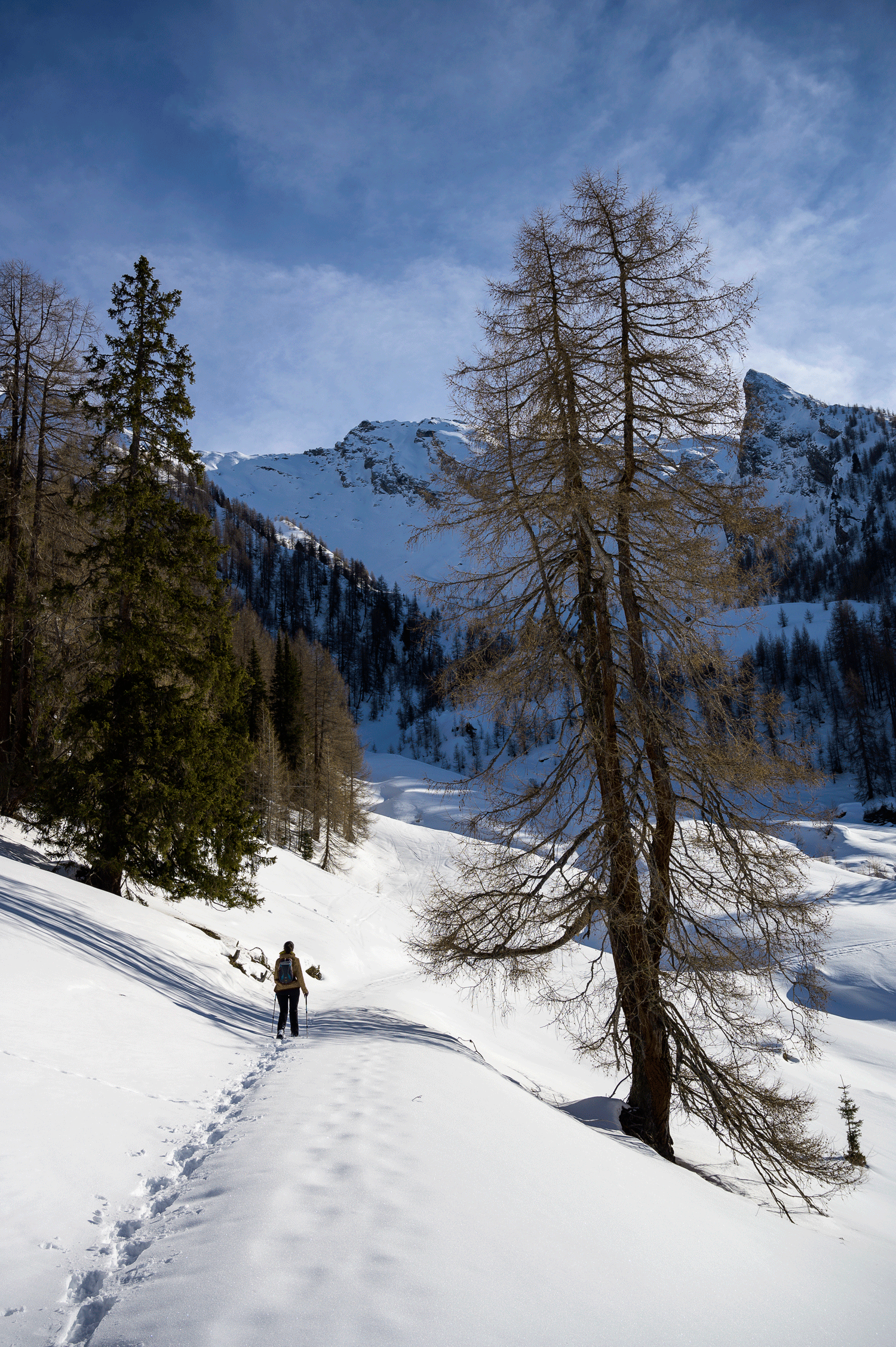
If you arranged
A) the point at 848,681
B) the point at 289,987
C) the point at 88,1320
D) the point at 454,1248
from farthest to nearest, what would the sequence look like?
the point at 848,681 → the point at 289,987 → the point at 454,1248 → the point at 88,1320

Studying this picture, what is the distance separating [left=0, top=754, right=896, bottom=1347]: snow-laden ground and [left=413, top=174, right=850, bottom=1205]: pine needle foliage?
1346mm

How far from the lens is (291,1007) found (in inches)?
399

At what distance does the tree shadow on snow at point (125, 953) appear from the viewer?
830cm

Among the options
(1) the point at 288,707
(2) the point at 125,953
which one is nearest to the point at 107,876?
(2) the point at 125,953

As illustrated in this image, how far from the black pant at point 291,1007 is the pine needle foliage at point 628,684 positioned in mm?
3112

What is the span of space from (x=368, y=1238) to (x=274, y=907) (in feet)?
64.4

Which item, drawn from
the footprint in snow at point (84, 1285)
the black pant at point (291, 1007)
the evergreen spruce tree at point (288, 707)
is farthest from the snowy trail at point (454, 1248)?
the evergreen spruce tree at point (288, 707)

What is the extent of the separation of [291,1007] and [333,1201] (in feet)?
23.7

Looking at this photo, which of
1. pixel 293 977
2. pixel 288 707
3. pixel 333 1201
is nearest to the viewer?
pixel 333 1201

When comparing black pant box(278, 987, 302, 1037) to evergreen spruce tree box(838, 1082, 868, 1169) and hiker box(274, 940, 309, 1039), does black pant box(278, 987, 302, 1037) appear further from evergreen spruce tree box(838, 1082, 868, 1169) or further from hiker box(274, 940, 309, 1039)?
evergreen spruce tree box(838, 1082, 868, 1169)

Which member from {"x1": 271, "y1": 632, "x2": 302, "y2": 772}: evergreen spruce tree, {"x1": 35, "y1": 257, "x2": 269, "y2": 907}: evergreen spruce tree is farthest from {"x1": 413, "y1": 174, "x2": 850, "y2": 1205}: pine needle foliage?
{"x1": 271, "y1": 632, "x2": 302, "y2": 772}: evergreen spruce tree

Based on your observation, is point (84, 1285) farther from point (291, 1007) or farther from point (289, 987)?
point (291, 1007)

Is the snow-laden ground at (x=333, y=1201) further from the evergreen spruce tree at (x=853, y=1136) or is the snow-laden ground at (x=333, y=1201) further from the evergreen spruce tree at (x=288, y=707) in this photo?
the evergreen spruce tree at (x=288, y=707)

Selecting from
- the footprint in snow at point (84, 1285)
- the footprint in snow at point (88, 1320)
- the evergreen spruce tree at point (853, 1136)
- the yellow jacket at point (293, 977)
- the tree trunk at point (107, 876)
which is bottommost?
the evergreen spruce tree at point (853, 1136)
